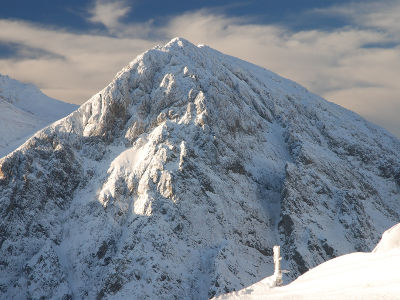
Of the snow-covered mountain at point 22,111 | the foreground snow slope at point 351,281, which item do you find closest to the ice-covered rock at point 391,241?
the foreground snow slope at point 351,281

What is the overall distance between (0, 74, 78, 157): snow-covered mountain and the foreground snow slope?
69079 mm

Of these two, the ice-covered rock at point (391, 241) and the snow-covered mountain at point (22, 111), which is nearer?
the ice-covered rock at point (391, 241)

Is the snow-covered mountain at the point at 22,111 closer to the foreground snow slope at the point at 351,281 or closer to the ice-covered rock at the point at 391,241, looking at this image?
the foreground snow slope at the point at 351,281

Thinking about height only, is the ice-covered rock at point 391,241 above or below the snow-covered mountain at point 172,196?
above

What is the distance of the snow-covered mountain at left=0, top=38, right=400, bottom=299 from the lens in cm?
4994

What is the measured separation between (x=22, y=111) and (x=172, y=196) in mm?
68281

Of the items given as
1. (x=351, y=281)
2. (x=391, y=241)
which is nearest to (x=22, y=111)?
(x=391, y=241)

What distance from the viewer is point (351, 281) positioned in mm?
12062

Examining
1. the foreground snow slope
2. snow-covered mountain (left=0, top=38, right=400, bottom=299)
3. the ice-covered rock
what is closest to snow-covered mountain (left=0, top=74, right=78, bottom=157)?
snow-covered mountain (left=0, top=38, right=400, bottom=299)

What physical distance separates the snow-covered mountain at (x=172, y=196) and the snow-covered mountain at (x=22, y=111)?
2139 cm

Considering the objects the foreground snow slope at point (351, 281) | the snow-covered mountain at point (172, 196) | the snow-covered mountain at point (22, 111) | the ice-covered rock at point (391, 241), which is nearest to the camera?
the foreground snow slope at point (351, 281)

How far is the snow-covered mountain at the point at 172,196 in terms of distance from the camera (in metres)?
49.9

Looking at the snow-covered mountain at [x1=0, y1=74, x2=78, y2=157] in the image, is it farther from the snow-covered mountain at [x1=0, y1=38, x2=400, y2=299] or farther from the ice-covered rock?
the ice-covered rock

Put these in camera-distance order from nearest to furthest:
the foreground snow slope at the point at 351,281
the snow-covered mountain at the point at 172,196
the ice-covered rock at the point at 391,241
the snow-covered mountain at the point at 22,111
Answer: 1. the foreground snow slope at the point at 351,281
2. the ice-covered rock at the point at 391,241
3. the snow-covered mountain at the point at 172,196
4. the snow-covered mountain at the point at 22,111
